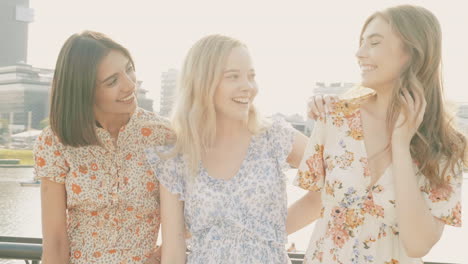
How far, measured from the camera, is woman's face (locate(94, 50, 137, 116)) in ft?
6.50

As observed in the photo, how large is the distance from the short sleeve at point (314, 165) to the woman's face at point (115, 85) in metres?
0.73

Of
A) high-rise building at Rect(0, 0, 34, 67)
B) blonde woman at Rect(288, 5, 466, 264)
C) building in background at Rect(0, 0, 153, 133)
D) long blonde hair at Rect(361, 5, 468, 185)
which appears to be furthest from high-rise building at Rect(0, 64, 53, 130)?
long blonde hair at Rect(361, 5, 468, 185)

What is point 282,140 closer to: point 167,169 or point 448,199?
point 167,169

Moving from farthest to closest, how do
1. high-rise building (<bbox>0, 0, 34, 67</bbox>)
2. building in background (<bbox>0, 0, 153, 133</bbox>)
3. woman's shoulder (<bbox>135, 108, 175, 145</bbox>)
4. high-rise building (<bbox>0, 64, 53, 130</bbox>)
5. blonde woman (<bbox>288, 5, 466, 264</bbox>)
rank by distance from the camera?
high-rise building (<bbox>0, 0, 34, 67</bbox>), high-rise building (<bbox>0, 64, 53, 130</bbox>), building in background (<bbox>0, 0, 153, 133</bbox>), woman's shoulder (<bbox>135, 108, 175, 145</bbox>), blonde woman (<bbox>288, 5, 466, 264</bbox>)

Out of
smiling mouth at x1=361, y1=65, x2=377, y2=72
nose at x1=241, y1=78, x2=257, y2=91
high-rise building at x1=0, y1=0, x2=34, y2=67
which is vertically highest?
smiling mouth at x1=361, y1=65, x2=377, y2=72

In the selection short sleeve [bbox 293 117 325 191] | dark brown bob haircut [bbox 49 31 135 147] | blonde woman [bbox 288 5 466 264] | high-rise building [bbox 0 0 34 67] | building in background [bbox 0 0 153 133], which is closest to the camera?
blonde woman [bbox 288 5 466 264]

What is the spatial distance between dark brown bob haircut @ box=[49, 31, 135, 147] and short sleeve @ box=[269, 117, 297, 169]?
699 mm

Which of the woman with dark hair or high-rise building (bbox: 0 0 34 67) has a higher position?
the woman with dark hair

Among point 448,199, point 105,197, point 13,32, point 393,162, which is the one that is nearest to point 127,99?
point 105,197

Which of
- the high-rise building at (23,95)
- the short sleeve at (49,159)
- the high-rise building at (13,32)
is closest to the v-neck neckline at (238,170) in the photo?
the short sleeve at (49,159)

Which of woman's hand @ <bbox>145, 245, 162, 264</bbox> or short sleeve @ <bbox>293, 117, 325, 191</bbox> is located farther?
woman's hand @ <bbox>145, 245, 162, 264</bbox>

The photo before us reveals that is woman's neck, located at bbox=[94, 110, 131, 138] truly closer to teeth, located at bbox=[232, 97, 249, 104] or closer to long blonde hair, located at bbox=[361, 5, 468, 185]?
teeth, located at bbox=[232, 97, 249, 104]

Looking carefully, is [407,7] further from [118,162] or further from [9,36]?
[9,36]

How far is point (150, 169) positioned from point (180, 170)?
127 mm
